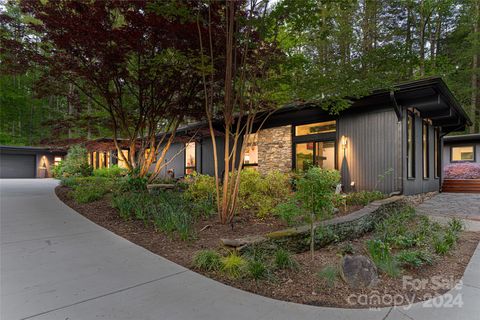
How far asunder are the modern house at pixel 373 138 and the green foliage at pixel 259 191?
180cm

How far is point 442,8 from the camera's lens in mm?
12430

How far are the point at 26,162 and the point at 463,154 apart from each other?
30.5 meters

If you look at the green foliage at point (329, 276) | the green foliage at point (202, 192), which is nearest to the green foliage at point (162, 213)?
the green foliage at point (202, 192)

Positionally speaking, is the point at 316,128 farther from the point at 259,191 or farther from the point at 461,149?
the point at 461,149

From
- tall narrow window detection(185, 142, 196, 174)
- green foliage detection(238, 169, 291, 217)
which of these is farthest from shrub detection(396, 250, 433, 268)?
tall narrow window detection(185, 142, 196, 174)

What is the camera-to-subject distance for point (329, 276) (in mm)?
2428

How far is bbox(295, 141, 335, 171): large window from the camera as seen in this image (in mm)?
8734

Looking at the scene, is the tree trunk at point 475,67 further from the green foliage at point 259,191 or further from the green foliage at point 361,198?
the green foliage at point 259,191

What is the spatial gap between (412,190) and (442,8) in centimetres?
1126

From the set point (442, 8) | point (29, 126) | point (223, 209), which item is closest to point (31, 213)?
point (223, 209)

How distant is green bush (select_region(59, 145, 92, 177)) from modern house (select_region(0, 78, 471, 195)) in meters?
6.36

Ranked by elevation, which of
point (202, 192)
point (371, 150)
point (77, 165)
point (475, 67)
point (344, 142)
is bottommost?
point (202, 192)

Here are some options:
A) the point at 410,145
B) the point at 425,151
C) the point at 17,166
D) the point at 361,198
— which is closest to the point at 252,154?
the point at 361,198

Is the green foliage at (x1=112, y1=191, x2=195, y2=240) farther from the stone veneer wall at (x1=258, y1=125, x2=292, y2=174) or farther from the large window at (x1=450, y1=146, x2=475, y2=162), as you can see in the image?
the large window at (x1=450, y1=146, x2=475, y2=162)
